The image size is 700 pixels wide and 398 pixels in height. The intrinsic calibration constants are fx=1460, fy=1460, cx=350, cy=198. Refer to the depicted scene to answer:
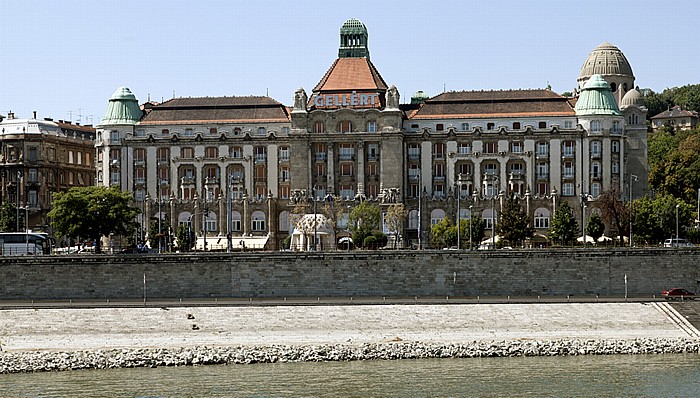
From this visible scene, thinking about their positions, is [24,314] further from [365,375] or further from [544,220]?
[544,220]

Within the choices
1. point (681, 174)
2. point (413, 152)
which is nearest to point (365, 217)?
point (413, 152)

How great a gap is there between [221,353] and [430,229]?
7488 centimetres

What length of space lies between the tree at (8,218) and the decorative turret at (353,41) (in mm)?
43839

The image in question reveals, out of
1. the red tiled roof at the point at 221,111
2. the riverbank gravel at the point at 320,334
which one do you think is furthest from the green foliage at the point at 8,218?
the riverbank gravel at the point at 320,334

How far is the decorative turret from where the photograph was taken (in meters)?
180

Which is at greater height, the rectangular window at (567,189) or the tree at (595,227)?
the rectangular window at (567,189)

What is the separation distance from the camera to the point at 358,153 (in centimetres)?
17225

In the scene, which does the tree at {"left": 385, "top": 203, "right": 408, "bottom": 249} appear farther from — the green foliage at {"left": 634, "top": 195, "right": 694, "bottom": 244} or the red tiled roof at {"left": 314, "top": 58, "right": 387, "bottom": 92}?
the green foliage at {"left": 634, "top": 195, "right": 694, "bottom": 244}

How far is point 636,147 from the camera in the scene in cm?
18450

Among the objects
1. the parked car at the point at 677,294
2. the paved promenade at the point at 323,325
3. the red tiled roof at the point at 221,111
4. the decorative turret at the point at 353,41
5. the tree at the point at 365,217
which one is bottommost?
the paved promenade at the point at 323,325

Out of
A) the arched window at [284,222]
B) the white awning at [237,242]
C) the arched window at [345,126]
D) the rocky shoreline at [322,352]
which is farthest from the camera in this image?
the arched window at [345,126]

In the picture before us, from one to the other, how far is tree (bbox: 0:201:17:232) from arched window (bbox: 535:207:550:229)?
60.7 m

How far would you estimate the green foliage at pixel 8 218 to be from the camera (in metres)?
169

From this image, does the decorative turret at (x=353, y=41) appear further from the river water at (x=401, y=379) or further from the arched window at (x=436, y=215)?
the river water at (x=401, y=379)
